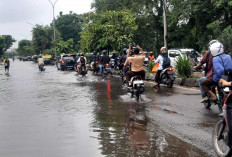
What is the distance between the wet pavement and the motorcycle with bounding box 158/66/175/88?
10.3ft

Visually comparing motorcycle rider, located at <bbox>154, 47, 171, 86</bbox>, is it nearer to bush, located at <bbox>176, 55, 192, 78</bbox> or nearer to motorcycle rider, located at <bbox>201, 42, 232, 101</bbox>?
bush, located at <bbox>176, 55, 192, 78</bbox>

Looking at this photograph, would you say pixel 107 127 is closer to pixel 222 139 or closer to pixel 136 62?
pixel 222 139

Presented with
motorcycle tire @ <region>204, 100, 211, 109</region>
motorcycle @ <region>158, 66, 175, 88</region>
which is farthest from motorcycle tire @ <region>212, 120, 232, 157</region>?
motorcycle @ <region>158, 66, 175, 88</region>

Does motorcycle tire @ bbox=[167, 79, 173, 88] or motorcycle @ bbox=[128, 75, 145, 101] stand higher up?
motorcycle @ bbox=[128, 75, 145, 101]

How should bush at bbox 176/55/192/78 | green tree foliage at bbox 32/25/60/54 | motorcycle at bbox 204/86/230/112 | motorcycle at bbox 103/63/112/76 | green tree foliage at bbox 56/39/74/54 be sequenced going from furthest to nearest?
green tree foliage at bbox 32/25/60/54, green tree foliage at bbox 56/39/74/54, motorcycle at bbox 103/63/112/76, bush at bbox 176/55/192/78, motorcycle at bbox 204/86/230/112

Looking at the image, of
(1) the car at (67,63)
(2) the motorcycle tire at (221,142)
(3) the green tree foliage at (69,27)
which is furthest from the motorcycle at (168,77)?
(3) the green tree foliage at (69,27)

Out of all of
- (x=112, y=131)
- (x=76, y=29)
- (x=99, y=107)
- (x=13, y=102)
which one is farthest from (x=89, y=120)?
(x=76, y=29)

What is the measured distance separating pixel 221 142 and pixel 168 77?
A: 10178 millimetres

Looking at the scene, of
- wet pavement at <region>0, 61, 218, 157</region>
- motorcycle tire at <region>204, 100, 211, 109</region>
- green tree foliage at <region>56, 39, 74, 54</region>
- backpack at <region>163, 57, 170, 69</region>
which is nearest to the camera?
wet pavement at <region>0, 61, 218, 157</region>

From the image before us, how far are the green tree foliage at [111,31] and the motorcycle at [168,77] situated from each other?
15.7 metres

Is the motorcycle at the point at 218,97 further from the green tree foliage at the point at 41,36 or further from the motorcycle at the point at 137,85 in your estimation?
the green tree foliage at the point at 41,36

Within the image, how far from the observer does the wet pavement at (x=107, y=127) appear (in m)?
5.65

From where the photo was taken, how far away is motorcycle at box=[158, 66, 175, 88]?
595 inches

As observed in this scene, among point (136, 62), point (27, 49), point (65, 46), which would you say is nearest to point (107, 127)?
point (136, 62)
